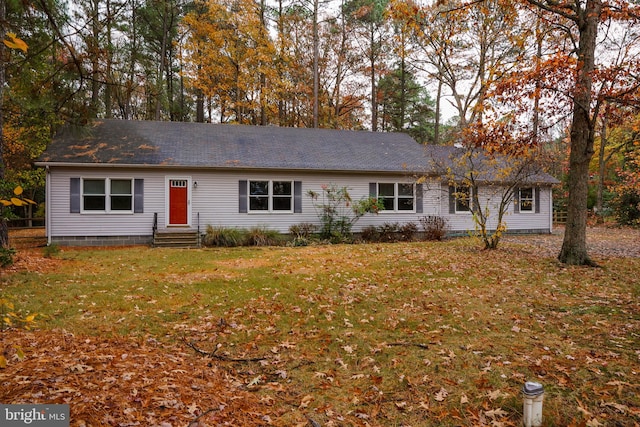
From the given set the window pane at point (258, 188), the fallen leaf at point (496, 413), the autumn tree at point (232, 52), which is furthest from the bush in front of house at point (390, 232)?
the fallen leaf at point (496, 413)

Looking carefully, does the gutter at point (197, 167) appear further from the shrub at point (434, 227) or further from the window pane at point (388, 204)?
the shrub at point (434, 227)

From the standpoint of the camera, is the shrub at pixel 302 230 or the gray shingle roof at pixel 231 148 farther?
the shrub at pixel 302 230

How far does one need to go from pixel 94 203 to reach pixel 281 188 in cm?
700

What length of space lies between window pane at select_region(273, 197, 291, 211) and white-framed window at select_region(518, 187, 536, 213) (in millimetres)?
11439

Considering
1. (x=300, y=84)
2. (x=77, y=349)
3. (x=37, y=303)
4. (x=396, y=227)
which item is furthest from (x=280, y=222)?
(x=300, y=84)

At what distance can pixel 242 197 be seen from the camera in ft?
49.8

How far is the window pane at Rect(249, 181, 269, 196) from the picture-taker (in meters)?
15.4

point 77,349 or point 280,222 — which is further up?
point 280,222

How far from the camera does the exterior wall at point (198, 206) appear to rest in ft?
44.4

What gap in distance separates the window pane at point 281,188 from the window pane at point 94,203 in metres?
6.45

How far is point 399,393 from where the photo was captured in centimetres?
361

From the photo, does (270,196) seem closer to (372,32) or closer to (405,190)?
(405,190)

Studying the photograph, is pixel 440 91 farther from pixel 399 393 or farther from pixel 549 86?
pixel 399 393

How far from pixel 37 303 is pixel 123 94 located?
3692 millimetres
